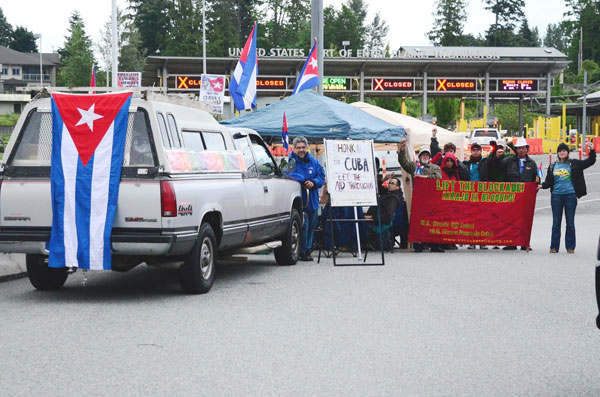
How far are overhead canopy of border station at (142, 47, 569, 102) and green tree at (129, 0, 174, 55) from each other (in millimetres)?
50547

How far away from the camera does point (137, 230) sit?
9.95m

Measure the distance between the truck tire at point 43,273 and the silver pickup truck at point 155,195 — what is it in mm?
12

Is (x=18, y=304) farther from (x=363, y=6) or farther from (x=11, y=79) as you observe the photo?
(x=363, y=6)

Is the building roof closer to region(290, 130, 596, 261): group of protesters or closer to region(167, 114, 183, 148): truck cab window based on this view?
region(290, 130, 596, 261): group of protesters

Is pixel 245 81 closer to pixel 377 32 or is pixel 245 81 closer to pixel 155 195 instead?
pixel 155 195

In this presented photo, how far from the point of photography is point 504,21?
138m

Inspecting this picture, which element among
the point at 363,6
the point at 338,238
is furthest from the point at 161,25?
the point at 338,238

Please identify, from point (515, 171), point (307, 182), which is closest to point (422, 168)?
point (515, 171)

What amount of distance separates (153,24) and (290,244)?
10848cm

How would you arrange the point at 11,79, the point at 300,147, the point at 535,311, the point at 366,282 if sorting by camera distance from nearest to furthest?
the point at 535,311, the point at 366,282, the point at 300,147, the point at 11,79

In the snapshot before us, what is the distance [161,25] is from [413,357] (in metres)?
115

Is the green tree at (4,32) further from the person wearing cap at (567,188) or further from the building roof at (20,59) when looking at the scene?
the person wearing cap at (567,188)

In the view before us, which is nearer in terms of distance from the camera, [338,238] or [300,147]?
[300,147]

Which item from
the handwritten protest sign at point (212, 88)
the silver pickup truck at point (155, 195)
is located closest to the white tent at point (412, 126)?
the handwritten protest sign at point (212, 88)
